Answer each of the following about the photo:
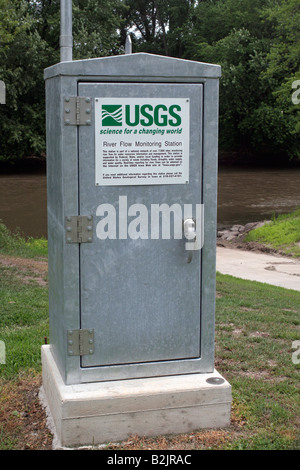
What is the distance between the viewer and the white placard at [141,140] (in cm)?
328

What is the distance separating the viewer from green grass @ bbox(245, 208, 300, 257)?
15.3 meters

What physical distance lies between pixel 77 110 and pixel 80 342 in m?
1.30

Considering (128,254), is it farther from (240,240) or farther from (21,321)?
(240,240)

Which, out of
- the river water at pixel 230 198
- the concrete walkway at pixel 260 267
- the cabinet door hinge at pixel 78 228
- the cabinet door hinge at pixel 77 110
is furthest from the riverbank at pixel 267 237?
the cabinet door hinge at pixel 77 110

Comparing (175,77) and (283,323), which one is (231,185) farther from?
(175,77)

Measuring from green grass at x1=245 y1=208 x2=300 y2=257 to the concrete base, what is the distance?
450 inches

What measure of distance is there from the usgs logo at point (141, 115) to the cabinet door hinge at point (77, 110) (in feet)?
0.28

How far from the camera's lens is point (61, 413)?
10.8ft

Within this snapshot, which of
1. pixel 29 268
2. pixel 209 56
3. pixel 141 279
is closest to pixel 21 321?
pixel 141 279

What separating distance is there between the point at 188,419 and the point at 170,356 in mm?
374

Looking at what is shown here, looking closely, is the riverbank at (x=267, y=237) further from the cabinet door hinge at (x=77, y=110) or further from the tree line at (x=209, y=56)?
the cabinet door hinge at (x=77, y=110)

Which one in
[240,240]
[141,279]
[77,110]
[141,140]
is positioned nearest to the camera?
[77,110]

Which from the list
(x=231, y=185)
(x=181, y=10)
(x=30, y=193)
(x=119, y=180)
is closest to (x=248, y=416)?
(x=119, y=180)

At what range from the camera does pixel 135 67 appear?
10.7 ft
